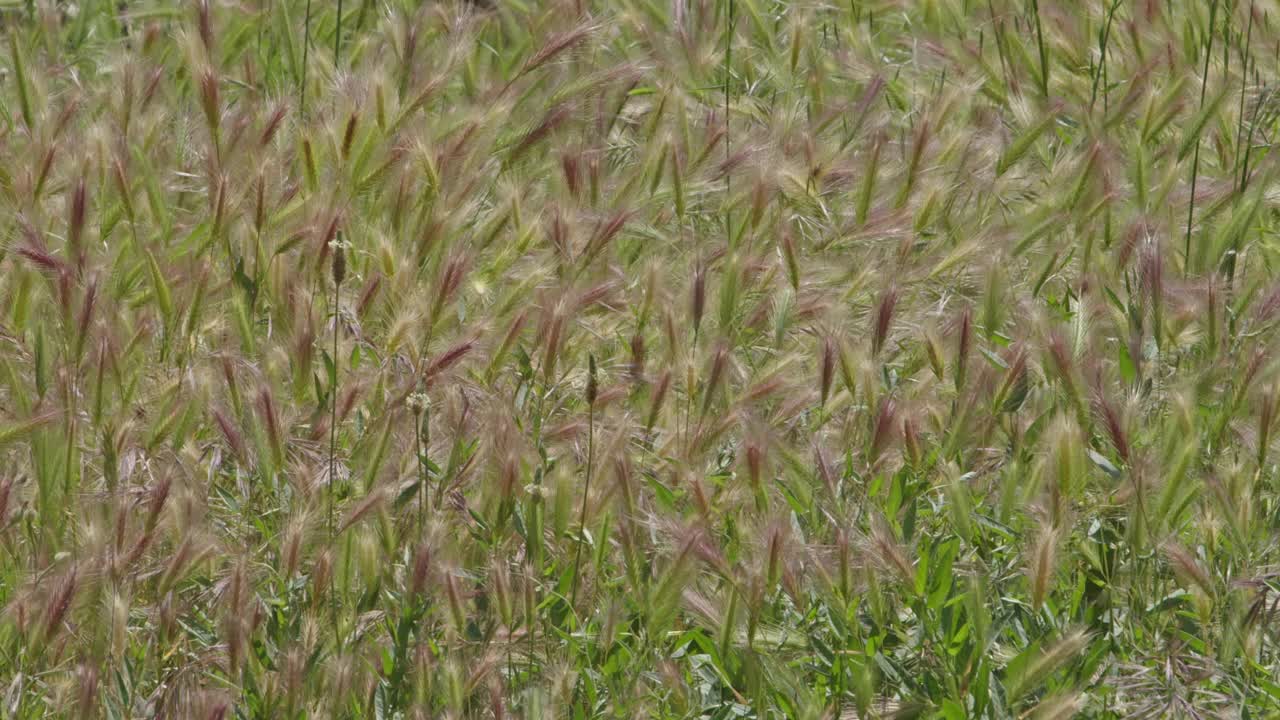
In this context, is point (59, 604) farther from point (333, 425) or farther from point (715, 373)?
point (715, 373)

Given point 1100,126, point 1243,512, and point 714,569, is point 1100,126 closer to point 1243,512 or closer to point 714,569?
point 1243,512

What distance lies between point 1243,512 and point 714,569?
2.06 feet

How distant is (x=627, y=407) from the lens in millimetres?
2541

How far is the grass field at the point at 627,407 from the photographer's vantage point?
199cm

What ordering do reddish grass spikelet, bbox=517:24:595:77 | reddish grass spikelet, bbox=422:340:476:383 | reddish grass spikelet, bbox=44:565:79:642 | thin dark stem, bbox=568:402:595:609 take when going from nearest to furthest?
1. reddish grass spikelet, bbox=44:565:79:642
2. thin dark stem, bbox=568:402:595:609
3. reddish grass spikelet, bbox=422:340:476:383
4. reddish grass spikelet, bbox=517:24:595:77

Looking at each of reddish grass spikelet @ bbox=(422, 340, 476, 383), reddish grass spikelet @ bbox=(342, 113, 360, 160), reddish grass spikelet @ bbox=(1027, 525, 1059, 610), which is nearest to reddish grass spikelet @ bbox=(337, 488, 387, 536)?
reddish grass spikelet @ bbox=(422, 340, 476, 383)

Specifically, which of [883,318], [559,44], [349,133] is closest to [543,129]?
[559,44]

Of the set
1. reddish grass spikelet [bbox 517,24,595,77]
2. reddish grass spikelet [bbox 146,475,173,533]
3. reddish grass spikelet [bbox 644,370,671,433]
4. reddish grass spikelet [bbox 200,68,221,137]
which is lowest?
reddish grass spikelet [bbox 644,370,671,433]

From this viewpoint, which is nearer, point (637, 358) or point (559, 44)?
point (637, 358)

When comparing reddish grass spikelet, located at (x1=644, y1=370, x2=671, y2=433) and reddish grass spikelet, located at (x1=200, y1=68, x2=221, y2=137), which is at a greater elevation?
reddish grass spikelet, located at (x1=200, y1=68, x2=221, y2=137)

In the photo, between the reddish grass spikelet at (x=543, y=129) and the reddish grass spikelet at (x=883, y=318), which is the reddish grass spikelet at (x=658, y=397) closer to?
the reddish grass spikelet at (x=883, y=318)

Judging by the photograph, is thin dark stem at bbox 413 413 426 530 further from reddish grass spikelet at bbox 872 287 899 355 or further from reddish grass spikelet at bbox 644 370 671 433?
reddish grass spikelet at bbox 872 287 899 355

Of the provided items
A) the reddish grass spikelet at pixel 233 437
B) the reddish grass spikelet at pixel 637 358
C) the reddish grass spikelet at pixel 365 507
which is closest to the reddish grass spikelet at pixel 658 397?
the reddish grass spikelet at pixel 637 358

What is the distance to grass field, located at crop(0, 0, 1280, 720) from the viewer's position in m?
1.99
